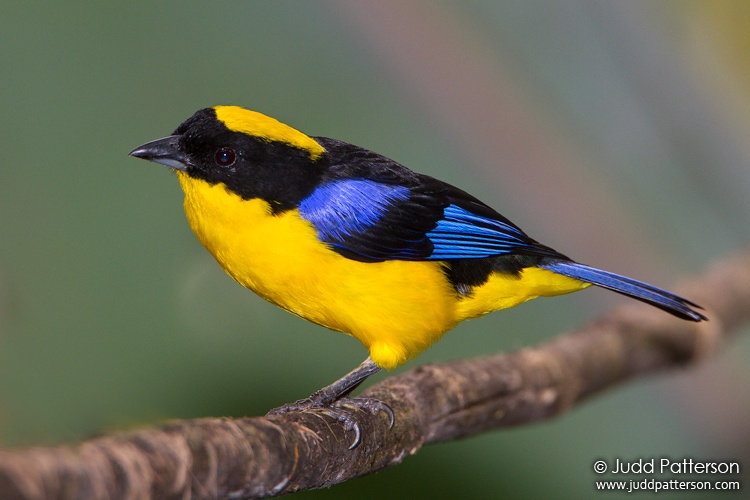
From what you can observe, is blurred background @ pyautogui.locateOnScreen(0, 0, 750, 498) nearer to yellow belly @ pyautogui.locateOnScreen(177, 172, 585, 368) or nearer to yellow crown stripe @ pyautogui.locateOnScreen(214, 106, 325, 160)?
yellow belly @ pyautogui.locateOnScreen(177, 172, 585, 368)

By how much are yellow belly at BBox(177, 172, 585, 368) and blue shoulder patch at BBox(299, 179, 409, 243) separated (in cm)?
4

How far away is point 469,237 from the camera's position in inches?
112

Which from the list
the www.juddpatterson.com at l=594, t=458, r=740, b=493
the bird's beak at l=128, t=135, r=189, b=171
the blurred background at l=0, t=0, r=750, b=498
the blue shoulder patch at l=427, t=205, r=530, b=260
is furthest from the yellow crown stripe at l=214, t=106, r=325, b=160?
the www.juddpatterson.com at l=594, t=458, r=740, b=493

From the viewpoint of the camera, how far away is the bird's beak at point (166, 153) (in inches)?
99.8

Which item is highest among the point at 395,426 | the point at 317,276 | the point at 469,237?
the point at 469,237

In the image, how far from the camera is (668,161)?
5.83 m

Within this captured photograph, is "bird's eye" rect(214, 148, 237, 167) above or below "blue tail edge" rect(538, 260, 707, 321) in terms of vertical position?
above

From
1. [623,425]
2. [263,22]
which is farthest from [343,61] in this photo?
[623,425]

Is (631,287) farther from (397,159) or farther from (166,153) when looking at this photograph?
(397,159)

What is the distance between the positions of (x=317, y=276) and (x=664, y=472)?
9.47 ft

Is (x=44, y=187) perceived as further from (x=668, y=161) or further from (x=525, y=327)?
(x=668, y=161)

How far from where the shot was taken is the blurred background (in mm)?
3660

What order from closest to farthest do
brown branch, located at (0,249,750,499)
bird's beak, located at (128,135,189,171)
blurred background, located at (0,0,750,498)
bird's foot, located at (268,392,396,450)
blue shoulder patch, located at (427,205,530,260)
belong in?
brown branch, located at (0,249,750,499)
bird's foot, located at (268,392,396,450)
bird's beak, located at (128,135,189,171)
blue shoulder patch, located at (427,205,530,260)
blurred background, located at (0,0,750,498)

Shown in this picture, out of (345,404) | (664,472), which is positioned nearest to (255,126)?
(345,404)
